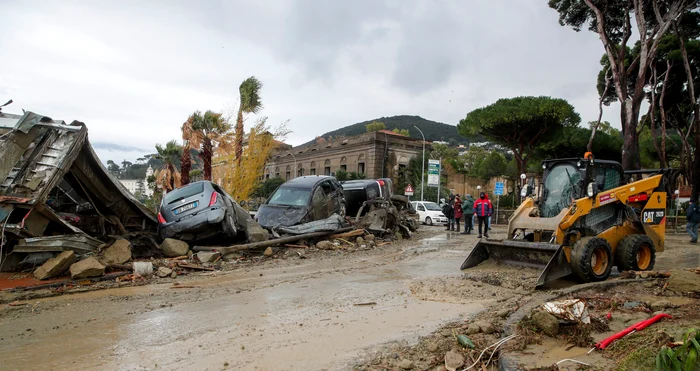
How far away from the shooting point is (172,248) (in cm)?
973

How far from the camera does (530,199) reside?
9359 millimetres

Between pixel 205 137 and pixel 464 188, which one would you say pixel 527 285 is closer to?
pixel 205 137

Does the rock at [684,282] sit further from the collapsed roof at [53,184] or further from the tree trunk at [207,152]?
the tree trunk at [207,152]

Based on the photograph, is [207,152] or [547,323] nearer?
[547,323]

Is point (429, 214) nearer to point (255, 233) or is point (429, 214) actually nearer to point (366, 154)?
point (255, 233)

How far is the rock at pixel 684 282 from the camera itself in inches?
253

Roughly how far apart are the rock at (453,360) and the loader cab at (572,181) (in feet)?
17.7

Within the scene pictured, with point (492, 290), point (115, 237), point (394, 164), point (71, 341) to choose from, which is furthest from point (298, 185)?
point (394, 164)

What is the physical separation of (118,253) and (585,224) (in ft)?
27.7

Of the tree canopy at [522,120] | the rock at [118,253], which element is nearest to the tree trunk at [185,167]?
the rock at [118,253]

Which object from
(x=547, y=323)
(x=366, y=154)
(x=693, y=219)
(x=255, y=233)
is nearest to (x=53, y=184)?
(x=255, y=233)

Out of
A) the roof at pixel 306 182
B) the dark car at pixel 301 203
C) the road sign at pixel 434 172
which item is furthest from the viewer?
the road sign at pixel 434 172

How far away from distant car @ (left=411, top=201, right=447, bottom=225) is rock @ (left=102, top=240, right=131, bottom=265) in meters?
21.4

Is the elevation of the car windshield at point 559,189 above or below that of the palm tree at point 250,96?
below
